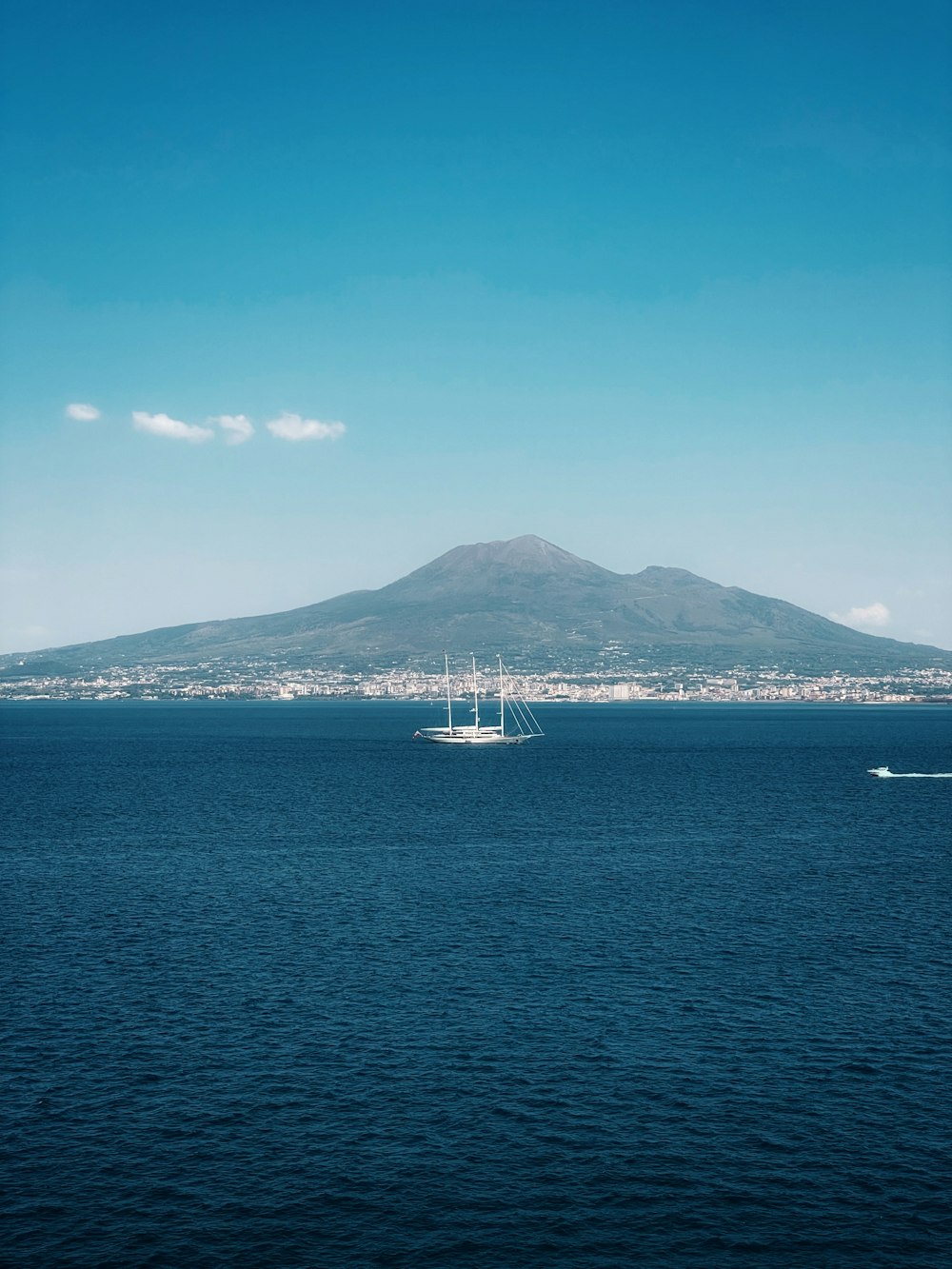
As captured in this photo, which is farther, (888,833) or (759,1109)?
(888,833)

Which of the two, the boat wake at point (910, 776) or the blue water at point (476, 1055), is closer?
the blue water at point (476, 1055)

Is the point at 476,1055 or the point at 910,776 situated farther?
the point at 910,776

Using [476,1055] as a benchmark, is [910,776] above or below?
below

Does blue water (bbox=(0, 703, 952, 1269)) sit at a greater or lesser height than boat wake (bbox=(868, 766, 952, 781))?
greater

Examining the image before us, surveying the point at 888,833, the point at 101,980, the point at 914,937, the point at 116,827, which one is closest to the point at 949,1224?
the point at 914,937

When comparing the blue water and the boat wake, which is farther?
the boat wake

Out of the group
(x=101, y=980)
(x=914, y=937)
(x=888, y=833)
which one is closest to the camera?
(x=101, y=980)

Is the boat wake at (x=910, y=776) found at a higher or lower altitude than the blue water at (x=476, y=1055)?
lower

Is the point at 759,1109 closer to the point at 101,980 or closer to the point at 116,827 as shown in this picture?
the point at 101,980
